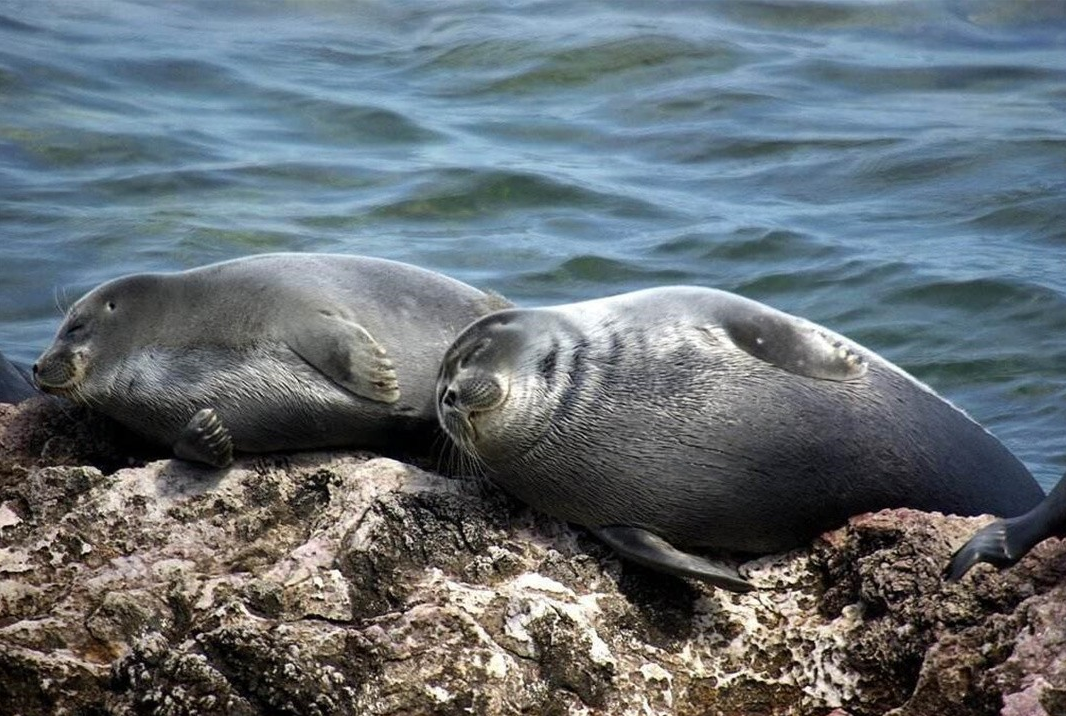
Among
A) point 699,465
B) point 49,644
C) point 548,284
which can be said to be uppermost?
point 699,465

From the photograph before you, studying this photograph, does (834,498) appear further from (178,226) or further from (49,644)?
(178,226)

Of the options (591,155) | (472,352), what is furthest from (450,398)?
(591,155)

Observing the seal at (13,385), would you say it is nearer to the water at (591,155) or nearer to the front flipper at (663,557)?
the water at (591,155)

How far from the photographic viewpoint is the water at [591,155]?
36.6ft

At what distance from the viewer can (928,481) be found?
540 cm

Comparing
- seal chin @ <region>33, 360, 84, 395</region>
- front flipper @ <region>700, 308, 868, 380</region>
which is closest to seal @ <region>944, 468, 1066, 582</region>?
front flipper @ <region>700, 308, 868, 380</region>

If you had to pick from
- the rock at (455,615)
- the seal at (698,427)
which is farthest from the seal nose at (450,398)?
the rock at (455,615)

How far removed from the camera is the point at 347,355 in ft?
19.2

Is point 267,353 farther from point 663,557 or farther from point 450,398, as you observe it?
point 663,557

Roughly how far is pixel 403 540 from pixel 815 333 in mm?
1363

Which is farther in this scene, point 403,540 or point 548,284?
point 548,284

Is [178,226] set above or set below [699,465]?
below

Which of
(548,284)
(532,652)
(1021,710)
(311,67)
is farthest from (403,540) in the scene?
(311,67)

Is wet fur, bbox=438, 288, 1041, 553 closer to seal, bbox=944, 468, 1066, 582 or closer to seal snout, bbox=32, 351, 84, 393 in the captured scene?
seal, bbox=944, 468, 1066, 582
